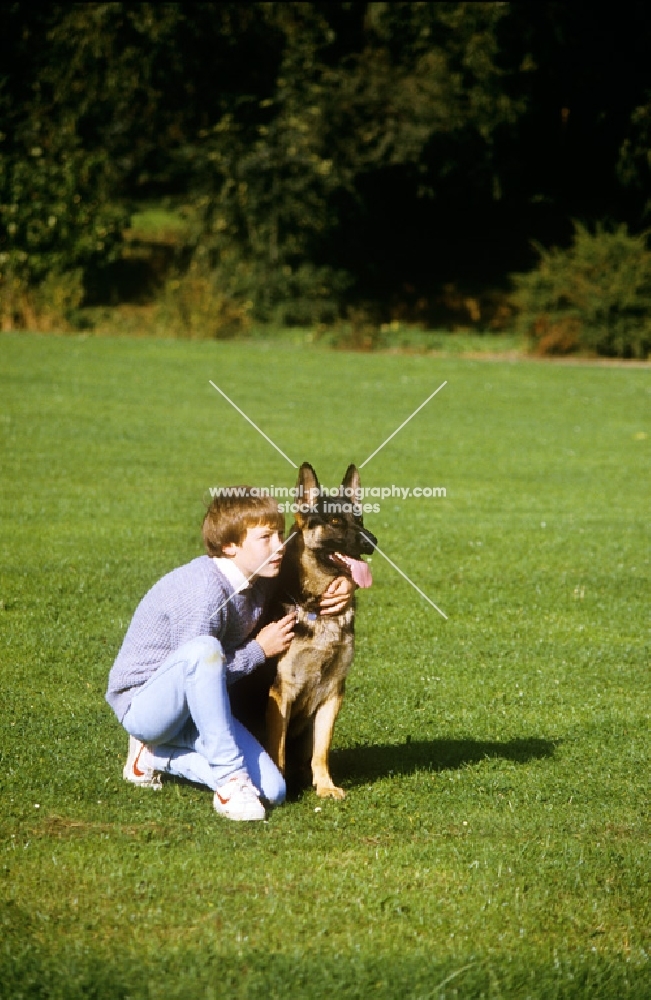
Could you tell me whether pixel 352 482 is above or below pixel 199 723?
above

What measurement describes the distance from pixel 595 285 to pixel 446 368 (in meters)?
4.56

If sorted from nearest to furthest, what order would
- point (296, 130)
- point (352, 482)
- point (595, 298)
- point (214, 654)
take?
point (214, 654), point (352, 482), point (595, 298), point (296, 130)

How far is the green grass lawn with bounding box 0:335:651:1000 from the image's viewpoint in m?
3.83

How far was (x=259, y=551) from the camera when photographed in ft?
15.9

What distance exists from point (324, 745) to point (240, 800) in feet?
1.53

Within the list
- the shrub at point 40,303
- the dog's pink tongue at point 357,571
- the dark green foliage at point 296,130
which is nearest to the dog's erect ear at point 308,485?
the dog's pink tongue at point 357,571

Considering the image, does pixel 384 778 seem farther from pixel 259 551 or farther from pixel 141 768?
pixel 259 551

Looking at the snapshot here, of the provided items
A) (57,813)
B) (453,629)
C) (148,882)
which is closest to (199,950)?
(148,882)

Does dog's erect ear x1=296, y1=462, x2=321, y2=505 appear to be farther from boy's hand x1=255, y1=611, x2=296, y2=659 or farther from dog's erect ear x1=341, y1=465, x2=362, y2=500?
boy's hand x1=255, y1=611, x2=296, y2=659

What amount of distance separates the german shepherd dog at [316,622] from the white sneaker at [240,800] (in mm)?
242

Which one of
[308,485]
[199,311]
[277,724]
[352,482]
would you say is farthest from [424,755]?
[199,311]

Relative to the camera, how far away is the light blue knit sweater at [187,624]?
482 centimetres

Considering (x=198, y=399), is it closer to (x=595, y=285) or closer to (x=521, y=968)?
(x=595, y=285)

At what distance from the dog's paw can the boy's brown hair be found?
0.96 m
